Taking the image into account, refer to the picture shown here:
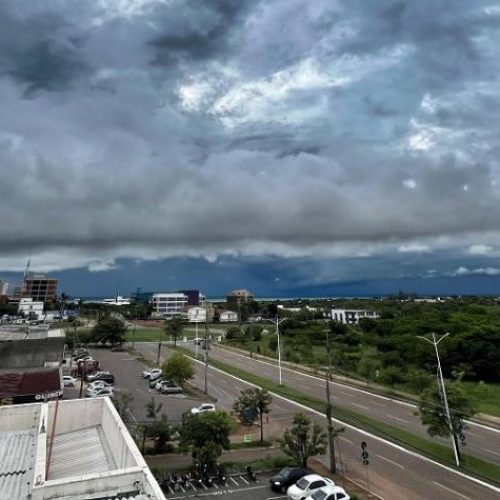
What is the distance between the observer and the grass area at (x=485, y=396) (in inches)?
1913

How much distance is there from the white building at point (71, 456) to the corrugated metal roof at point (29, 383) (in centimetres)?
1798

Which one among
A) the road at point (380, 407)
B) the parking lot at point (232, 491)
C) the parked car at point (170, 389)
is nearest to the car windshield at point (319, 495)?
the parking lot at point (232, 491)

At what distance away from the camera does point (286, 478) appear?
27078mm

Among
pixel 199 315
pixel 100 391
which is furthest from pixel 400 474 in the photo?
pixel 199 315

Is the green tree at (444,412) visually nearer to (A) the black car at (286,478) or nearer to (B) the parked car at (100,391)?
(A) the black car at (286,478)

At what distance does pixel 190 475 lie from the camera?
92.6ft

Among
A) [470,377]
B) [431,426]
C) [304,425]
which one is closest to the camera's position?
[304,425]

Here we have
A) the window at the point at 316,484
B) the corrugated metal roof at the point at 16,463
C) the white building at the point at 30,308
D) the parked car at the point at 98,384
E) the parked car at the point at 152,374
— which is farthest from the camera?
the white building at the point at 30,308

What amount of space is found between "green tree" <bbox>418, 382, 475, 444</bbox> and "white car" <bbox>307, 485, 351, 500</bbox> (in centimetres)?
1201

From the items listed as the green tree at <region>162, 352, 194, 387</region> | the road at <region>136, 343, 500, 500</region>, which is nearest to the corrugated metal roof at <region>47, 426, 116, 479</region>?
the road at <region>136, 343, 500, 500</region>

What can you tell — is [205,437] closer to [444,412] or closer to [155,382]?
[444,412]

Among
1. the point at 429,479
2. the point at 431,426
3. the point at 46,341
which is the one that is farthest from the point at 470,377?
the point at 46,341

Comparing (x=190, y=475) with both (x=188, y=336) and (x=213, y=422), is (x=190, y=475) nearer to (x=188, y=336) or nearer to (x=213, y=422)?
(x=213, y=422)

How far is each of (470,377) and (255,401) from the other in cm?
4778
